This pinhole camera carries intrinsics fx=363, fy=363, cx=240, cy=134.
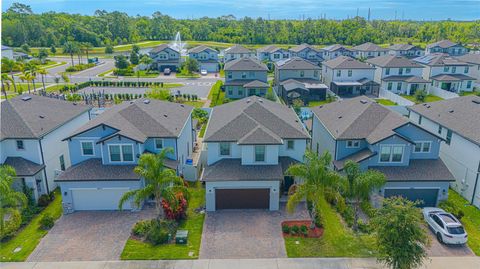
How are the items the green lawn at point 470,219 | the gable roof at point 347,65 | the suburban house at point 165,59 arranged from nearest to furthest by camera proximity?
the green lawn at point 470,219
the gable roof at point 347,65
the suburban house at point 165,59

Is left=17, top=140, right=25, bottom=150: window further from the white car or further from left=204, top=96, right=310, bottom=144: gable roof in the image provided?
the white car

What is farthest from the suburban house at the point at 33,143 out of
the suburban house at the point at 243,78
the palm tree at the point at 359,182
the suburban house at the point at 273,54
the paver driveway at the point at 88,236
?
the suburban house at the point at 273,54

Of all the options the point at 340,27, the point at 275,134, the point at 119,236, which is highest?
the point at 340,27

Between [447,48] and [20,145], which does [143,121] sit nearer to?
[20,145]

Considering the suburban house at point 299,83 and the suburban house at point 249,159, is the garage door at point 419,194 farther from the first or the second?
the suburban house at point 299,83

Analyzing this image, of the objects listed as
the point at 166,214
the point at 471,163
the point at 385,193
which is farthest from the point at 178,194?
the point at 471,163

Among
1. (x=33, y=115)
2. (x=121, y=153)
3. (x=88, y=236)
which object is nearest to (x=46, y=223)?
(x=88, y=236)

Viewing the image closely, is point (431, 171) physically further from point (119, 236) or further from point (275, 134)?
point (119, 236)
